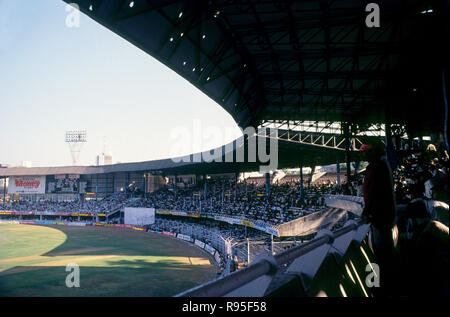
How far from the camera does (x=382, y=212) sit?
328 cm

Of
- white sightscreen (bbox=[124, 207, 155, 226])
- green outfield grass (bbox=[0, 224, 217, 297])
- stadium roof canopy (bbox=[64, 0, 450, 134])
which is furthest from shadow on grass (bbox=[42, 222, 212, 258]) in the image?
stadium roof canopy (bbox=[64, 0, 450, 134])

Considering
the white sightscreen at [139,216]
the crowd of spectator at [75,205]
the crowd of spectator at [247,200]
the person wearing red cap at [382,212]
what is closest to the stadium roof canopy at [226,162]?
the person wearing red cap at [382,212]

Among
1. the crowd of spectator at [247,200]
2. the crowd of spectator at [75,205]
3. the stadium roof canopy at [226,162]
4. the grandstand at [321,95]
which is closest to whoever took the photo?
the grandstand at [321,95]

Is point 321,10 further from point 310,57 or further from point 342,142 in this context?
point 342,142

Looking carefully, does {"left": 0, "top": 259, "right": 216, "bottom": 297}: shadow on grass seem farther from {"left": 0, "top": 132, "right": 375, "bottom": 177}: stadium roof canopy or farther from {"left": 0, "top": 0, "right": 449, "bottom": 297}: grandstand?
{"left": 0, "top": 132, "right": 375, "bottom": 177}: stadium roof canopy

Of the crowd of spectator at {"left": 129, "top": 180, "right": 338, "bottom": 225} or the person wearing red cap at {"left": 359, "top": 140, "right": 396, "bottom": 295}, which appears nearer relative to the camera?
the person wearing red cap at {"left": 359, "top": 140, "right": 396, "bottom": 295}

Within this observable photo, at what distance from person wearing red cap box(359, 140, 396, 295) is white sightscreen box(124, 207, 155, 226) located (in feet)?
152

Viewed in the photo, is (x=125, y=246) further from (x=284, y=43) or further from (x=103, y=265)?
(x=284, y=43)

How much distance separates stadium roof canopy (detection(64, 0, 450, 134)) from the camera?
7156 millimetres

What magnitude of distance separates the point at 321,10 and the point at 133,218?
46.9m

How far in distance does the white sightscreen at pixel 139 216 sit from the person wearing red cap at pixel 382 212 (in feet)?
152

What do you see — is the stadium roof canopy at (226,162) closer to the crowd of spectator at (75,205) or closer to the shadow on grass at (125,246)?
the crowd of spectator at (75,205)

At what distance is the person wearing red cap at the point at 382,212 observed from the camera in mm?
3264
